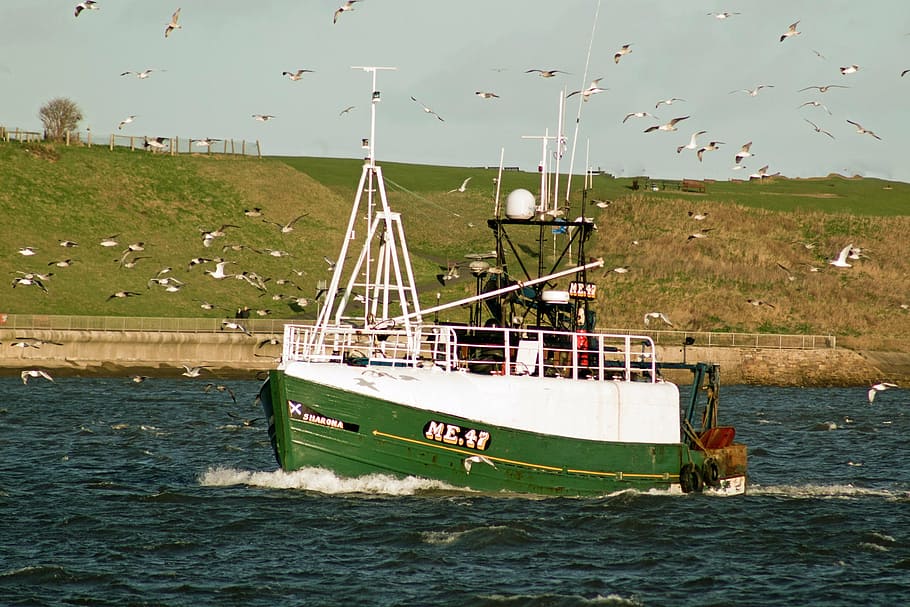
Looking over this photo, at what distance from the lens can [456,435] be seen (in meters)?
28.6

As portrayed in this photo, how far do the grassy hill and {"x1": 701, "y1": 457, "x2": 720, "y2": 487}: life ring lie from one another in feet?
168

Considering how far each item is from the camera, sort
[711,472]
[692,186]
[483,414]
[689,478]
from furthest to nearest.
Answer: [692,186] < [711,472] < [689,478] < [483,414]

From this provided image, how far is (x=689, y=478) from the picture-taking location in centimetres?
3081

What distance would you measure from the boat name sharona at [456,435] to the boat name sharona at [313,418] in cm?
164

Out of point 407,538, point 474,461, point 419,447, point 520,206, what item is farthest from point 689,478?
point 407,538

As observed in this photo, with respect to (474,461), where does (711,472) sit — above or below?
below

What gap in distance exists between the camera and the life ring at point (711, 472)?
31328 mm

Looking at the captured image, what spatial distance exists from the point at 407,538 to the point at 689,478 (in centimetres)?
850

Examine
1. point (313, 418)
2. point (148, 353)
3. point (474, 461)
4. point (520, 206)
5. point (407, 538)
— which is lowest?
point (148, 353)

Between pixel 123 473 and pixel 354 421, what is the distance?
31.2 ft

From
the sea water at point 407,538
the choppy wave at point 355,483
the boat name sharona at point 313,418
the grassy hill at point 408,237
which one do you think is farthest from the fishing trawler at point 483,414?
the grassy hill at point 408,237

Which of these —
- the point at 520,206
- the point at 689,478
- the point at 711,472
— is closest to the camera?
the point at 689,478

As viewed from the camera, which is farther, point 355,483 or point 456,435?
point 355,483

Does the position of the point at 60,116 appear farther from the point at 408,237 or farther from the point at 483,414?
the point at 483,414
